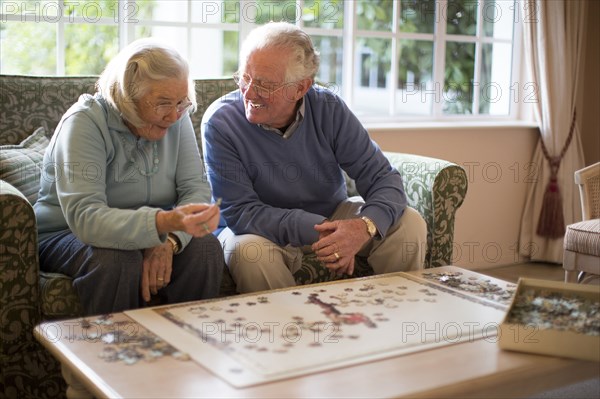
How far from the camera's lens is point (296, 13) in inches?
147

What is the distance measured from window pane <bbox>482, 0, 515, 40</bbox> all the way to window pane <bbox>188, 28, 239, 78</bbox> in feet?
4.87

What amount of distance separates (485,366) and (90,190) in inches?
43.8

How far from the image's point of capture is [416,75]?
14.8 feet

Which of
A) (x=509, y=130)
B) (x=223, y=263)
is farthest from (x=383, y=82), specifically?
(x=223, y=263)

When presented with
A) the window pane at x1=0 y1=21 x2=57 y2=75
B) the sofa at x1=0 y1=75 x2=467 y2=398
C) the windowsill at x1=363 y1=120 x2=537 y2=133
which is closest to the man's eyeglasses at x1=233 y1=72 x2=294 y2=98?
the sofa at x1=0 y1=75 x2=467 y2=398

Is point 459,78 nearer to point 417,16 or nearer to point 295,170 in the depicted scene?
point 417,16

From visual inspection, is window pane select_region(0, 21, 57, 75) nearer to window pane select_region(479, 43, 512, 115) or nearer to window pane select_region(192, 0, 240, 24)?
window pane select_region(192, 0, 240, 24)

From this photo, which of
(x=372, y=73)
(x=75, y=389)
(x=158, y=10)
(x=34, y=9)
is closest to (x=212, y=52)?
(x=158, y=10)

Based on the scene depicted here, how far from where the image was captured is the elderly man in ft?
8.00

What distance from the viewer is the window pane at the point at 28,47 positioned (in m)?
4.21

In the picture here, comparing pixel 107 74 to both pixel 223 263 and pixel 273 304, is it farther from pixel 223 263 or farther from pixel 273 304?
pixel 273 304

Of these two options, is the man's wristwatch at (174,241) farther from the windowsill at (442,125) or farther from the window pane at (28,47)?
the window pane at (28,47)

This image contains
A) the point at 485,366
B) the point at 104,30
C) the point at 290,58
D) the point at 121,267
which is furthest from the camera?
the point at 104,30

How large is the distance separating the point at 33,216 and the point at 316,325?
2.66ft
